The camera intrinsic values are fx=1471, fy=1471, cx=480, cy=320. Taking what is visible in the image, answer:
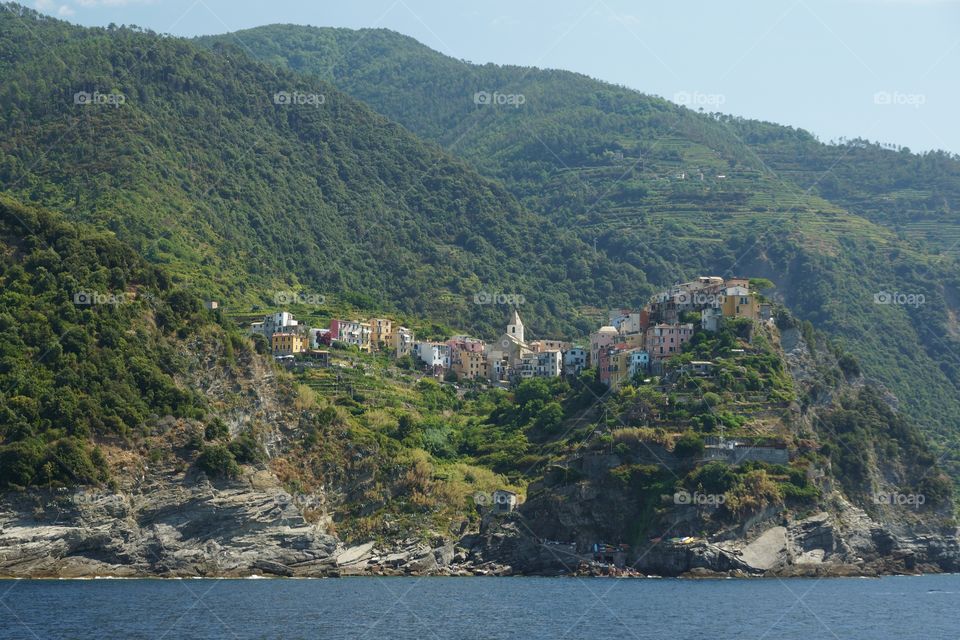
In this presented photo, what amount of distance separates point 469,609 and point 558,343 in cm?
8856

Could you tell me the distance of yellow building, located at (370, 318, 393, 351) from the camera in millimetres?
157750

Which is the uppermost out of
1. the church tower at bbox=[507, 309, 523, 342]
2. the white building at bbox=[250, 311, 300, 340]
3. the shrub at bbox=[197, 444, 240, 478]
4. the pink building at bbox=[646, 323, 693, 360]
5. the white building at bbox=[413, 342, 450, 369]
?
the pink building at bbox=[646, 323, 693, 360]

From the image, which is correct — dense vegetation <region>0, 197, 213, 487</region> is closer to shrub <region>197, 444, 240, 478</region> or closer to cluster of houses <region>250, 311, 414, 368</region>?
shrub <region>197, 444, 240, 478</region>

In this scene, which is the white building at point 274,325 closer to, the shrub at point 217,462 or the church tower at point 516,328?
the church tower at point 516,328

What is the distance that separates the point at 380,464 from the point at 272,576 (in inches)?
618

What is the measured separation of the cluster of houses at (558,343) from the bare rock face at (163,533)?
35995 millimetres

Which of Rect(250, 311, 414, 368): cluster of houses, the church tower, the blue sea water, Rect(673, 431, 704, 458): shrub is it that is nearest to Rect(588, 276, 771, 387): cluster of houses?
Rect(673, 431, 704, 458): shrub

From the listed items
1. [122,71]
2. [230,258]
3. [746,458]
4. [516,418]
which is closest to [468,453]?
[516,418]

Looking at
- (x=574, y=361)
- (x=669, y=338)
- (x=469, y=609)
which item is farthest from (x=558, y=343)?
(x=469, y=609)

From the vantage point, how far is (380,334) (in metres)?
159

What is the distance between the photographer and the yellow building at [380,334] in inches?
6211

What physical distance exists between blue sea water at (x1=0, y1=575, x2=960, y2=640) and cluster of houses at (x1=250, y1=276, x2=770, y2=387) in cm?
3140

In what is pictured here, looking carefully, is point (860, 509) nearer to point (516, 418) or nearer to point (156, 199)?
point (516, 418)

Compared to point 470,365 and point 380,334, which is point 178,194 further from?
point 470,365
